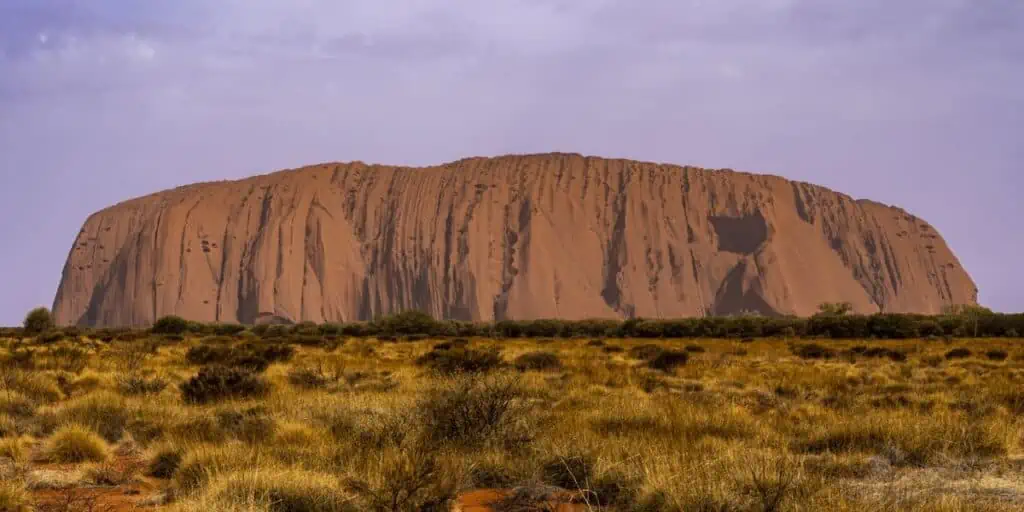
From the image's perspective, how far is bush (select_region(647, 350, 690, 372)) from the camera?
2050cm

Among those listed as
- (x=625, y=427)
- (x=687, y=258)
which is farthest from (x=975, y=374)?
(x=687, y=258)

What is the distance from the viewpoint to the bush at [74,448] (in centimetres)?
780

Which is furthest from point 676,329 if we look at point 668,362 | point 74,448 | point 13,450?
point 13,450

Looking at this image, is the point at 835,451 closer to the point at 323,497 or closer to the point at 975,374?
the point at 323,497

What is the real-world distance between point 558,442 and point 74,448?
5238 millimetres

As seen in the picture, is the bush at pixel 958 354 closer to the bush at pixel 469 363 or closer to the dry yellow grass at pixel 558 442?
the dry yellow grass at pixel 558 442

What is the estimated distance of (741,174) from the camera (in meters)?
130

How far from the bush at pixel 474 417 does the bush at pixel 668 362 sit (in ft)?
38.8

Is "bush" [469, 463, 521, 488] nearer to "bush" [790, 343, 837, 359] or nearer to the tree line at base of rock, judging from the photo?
"bush" [790, 343, 837, 359]

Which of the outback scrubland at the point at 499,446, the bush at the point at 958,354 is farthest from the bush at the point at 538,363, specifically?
the bush at the point at 958,354

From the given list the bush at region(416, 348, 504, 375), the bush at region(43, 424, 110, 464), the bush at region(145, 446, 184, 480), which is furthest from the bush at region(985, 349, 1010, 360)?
the bush at region(43, 424, 110, 464)

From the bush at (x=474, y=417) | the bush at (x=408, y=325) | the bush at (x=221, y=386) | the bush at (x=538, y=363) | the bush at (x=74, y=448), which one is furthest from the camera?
the bush at (x=408, y=325)

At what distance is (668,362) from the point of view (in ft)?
69.7

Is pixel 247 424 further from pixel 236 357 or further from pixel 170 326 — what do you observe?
pixel 170 326
